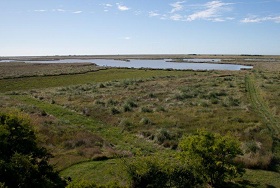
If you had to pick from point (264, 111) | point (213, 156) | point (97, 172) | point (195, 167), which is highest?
point (213, 156)

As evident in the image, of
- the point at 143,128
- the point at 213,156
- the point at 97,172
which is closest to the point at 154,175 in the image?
the point at 213,156

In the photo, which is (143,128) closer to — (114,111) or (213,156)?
(114,111)

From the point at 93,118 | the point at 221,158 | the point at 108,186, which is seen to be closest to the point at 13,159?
the point at 108,186

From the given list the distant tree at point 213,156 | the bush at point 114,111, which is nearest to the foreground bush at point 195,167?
the distant tree at point 213,156

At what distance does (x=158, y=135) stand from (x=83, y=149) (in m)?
5.37

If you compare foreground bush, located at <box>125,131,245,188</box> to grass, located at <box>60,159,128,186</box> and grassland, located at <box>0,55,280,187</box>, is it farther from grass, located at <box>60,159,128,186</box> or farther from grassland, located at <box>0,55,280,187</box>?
grass, located at <box>60,159,128,186</box>

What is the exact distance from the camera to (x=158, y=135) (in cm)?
2003

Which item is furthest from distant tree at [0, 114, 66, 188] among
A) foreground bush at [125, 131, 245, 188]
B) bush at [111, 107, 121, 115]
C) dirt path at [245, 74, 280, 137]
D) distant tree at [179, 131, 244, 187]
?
bush at [111, 107, 121, 115]

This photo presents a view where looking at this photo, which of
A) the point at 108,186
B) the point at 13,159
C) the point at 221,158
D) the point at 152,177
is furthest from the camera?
the point at 221,158

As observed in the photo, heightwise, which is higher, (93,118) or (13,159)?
(13,159)

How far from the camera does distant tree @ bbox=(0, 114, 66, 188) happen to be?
952 cm

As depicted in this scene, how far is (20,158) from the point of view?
1008 cm

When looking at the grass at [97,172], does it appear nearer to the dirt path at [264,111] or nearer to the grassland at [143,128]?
the grassland at [143,128]

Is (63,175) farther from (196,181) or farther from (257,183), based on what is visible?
(257,183)
